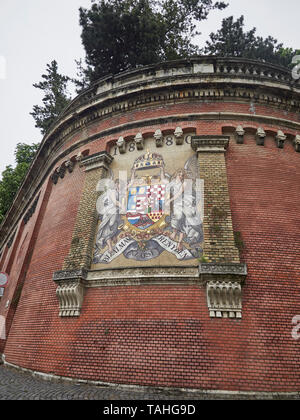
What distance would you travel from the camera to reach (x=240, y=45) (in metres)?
22.3

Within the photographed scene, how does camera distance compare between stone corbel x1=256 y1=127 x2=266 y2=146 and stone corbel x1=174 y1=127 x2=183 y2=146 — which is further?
stone corbel x1=174 y1=127 x2=183 y2=146

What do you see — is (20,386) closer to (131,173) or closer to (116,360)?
(116,360)

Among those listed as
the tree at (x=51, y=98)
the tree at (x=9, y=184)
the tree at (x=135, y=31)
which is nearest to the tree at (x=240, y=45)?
the tree at (x=135, y=31)

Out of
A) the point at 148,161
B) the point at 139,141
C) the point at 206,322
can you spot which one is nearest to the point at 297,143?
the point at 148,161

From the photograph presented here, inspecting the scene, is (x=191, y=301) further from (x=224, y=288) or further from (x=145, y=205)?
(x=145, y=205)

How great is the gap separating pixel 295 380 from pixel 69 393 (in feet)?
15.6

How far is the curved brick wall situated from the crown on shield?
0.86m

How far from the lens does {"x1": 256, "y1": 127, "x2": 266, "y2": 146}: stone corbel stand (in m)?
8.50

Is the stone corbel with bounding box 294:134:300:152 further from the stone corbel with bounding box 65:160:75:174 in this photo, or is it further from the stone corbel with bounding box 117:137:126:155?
the stone corbel with bounding box 65:160:75:174

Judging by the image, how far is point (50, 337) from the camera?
7250 millimetres

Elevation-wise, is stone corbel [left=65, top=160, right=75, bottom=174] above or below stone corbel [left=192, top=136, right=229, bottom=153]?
above

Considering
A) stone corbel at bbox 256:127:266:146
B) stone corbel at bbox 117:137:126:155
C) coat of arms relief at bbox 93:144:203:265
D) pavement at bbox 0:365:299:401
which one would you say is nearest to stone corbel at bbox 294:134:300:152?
stone corbel at bbox 256:127:266:146

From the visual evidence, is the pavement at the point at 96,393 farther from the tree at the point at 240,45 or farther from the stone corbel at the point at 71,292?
the tree at the point at 240,45
